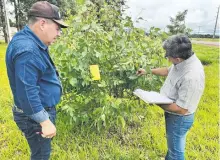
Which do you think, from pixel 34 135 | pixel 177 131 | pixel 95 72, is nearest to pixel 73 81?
pixel 95 72

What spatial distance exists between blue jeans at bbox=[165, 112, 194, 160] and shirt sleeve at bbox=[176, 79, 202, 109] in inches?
6.2

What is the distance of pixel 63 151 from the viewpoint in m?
2.90

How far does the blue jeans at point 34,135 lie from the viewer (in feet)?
6.05

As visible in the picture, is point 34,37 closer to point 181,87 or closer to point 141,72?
point 181,87

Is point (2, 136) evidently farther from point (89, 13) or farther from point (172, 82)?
point (172, 82)

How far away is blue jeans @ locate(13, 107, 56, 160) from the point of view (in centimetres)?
184

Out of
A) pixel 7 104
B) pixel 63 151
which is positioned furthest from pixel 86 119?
pixel 7 104

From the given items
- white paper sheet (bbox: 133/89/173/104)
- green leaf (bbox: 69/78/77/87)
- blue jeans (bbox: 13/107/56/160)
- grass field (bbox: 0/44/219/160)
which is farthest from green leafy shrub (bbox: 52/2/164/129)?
blue jeans (bbox: 13/107/56/160)

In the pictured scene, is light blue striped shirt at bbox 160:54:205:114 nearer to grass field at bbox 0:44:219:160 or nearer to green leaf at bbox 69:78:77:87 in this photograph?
green leaf at bbox 69:78:77:87

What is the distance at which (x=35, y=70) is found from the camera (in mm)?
1572

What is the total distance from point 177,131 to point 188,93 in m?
0.39

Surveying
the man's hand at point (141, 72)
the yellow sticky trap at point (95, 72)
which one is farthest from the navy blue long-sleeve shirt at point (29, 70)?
the man's hand at point (141, 72)

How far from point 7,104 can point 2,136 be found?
118 centimetres

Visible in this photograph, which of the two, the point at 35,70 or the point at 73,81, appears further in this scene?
the point at 73,81
